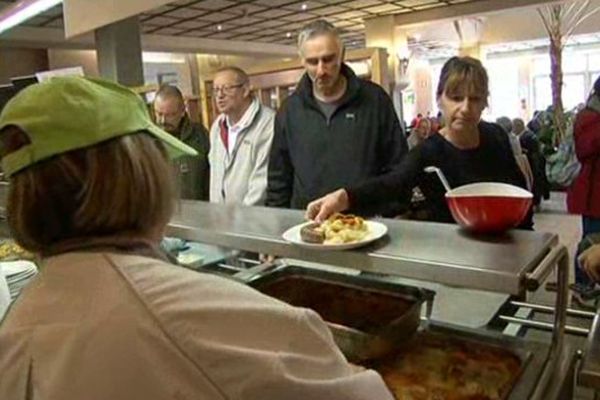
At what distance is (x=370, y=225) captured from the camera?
4.08 feet

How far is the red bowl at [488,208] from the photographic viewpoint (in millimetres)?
1082

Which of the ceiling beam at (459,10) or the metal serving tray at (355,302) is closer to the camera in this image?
the metal serving tray at (355,302)

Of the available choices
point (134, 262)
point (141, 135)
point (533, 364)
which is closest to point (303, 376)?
point (134, 262)

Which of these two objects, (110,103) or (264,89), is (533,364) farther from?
(264,89)

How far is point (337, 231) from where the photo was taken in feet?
3.81

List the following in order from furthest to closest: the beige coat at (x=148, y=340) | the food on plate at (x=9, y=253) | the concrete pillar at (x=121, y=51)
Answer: the concrete pillar at (x=121, y=51) < the food on plate at (x=9, y=253) < the beige coat at (x=148, y=340)

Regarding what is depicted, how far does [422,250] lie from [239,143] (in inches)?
68.3

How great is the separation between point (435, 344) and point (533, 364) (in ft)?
0.73

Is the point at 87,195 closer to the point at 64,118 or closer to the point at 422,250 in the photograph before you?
the point at 64,118

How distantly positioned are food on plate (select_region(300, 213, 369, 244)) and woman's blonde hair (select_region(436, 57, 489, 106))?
2.07ft

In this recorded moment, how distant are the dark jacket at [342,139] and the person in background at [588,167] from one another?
1443 millimetres

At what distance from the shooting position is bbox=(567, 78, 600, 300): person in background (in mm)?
2895

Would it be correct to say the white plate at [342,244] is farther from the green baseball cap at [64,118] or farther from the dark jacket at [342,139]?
the dark jacket at [342,139]

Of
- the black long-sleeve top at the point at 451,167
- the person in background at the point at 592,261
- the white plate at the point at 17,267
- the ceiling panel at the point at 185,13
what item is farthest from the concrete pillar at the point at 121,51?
the person in background at the point at 592,261
